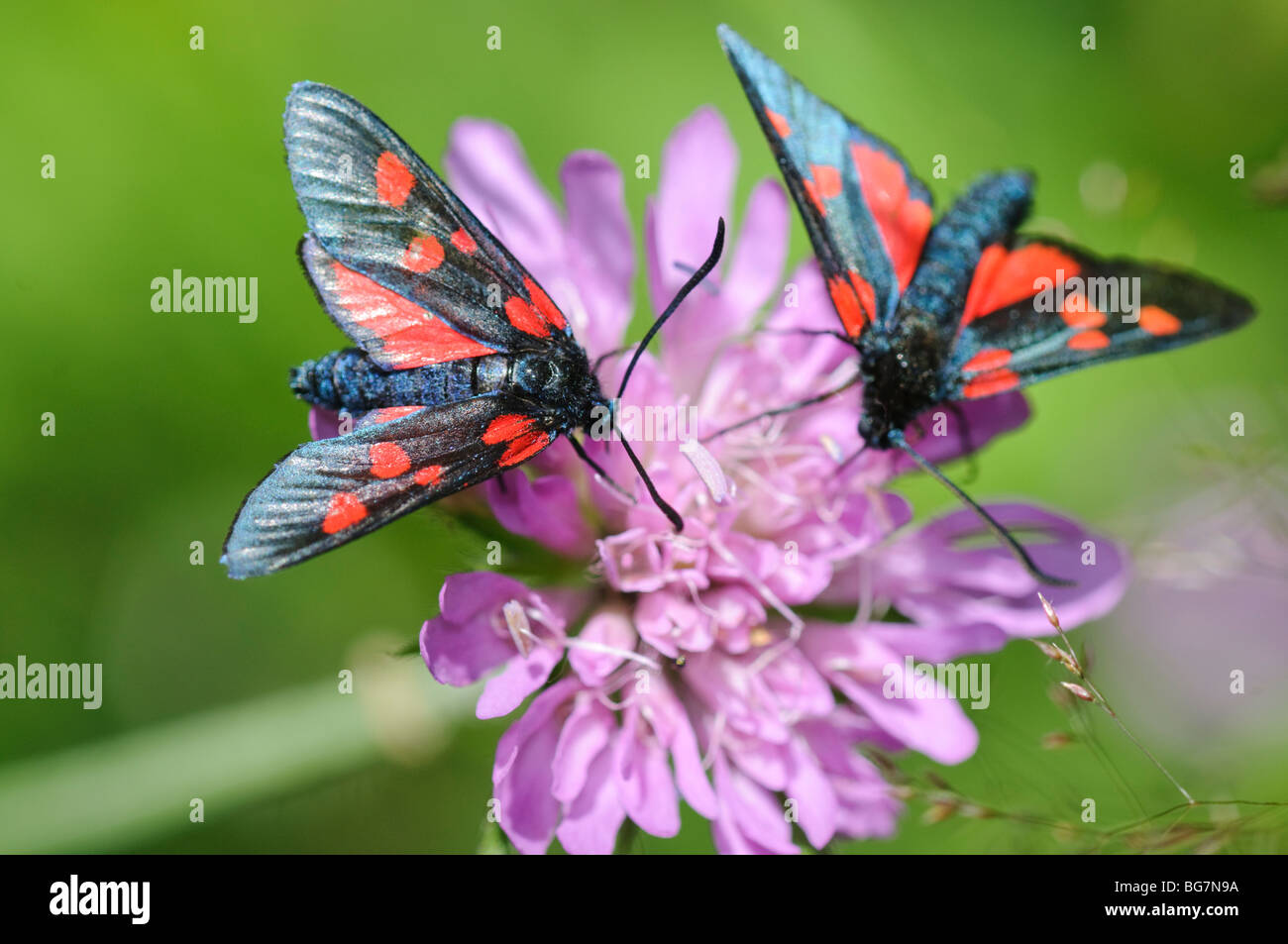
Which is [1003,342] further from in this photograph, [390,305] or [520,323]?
[390,305]

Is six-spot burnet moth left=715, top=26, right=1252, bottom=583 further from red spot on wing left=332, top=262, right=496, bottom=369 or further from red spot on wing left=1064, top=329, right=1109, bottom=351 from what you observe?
red spot on wing left=332, top=262, right=496, bottom=369

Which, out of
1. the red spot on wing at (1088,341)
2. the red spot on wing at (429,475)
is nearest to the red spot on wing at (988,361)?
the red spot on wing at (1088,341)

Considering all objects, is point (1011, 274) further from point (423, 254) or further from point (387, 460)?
point (387, 460)

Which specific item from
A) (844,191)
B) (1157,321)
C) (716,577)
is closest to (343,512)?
(716,577)

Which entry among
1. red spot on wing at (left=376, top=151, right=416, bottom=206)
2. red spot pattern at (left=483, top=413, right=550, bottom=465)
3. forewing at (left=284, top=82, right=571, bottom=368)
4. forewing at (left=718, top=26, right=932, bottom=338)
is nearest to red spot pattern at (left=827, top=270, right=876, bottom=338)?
forewing at (left=718, top=26, right=932, bottom=338)

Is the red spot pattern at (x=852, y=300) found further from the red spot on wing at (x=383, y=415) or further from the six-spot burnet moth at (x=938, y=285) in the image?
the red spot on wing at (x=383, y=415)
